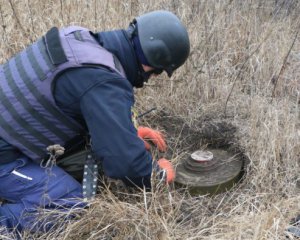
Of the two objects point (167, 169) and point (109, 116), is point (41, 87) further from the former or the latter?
point (167, 169)

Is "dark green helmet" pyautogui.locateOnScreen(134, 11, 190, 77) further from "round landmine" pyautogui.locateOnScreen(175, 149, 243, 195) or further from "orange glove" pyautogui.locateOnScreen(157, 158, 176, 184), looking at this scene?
"round landmine" pyautogui.locateOnScreen(175, 149, 243, 195)

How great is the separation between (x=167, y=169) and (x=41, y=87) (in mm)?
1051

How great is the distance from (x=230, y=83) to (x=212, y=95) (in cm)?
23

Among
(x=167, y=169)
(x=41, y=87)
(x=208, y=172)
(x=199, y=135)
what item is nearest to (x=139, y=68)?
(x=41, y=87)

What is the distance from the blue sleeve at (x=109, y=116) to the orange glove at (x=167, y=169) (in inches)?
17.7

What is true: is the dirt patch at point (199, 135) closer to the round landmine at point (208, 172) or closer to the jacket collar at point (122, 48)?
the round landmine at point (208, 172)

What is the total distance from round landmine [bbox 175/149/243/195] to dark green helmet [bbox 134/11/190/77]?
2.81 feet

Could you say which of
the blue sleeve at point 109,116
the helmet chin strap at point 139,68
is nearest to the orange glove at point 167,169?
the blue sleeve at point 109,116

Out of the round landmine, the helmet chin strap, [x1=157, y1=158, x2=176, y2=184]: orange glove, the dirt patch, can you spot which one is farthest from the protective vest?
the dirt patch

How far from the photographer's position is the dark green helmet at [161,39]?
273 cm

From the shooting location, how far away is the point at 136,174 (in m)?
2.62

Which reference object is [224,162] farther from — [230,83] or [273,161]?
[230,83]

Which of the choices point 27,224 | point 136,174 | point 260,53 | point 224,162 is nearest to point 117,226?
point 136,174

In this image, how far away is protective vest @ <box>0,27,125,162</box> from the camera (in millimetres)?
2545
